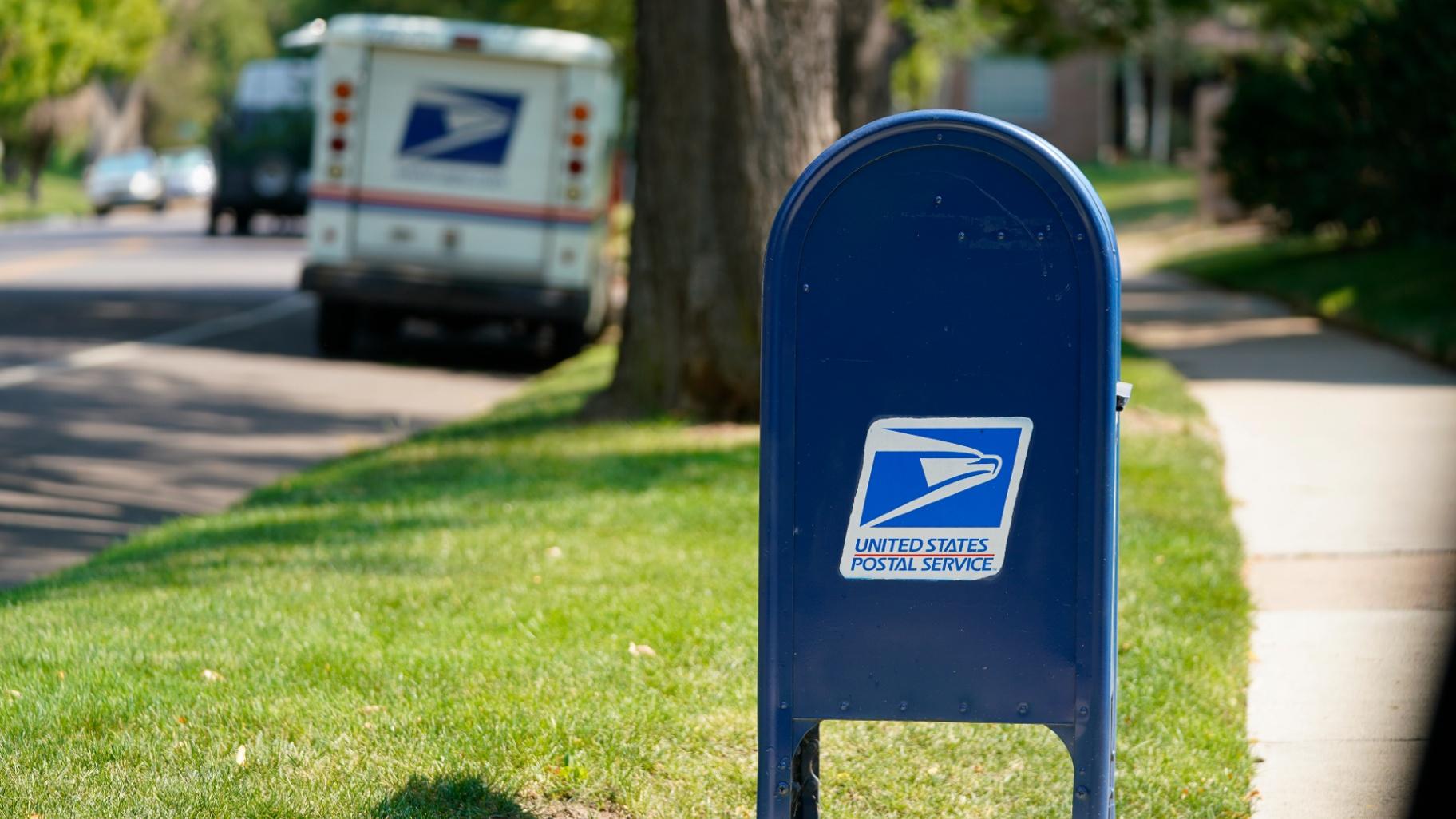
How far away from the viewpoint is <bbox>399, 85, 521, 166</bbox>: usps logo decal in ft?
49.5

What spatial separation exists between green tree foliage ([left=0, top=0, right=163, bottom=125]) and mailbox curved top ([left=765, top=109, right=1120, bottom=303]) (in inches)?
1389

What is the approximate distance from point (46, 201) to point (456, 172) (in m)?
39.2

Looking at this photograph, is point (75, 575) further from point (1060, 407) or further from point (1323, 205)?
point (1323, 205)

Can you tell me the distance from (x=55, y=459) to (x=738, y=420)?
396 centimetres

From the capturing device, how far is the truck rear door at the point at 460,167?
1505cm

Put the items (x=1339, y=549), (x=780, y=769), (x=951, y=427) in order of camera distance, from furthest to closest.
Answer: (x=1339, y=549)
(x=780, y=769)
(x=951, y=427)

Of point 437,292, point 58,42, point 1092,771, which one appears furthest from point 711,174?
point 58,42

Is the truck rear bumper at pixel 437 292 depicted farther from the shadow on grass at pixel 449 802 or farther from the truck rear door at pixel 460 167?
the shadow on grass at pixel 449 802

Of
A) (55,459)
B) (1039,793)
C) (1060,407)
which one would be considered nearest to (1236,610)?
(1039,793)

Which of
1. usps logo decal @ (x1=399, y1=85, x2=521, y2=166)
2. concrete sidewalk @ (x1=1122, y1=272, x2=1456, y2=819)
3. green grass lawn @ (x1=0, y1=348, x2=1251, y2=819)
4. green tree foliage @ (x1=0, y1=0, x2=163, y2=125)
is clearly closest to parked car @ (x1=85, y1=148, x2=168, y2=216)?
green tree foliage @ (x1=0, y1=0, x2=163, y2=125)

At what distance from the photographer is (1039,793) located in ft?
14.8

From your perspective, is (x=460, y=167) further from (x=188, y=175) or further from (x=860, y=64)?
(x=188, y=175)

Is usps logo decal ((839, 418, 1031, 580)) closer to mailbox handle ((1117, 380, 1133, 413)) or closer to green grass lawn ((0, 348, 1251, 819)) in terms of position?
mailbox handle ((1117, 380, 1133, 413))

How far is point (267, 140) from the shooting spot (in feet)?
102
